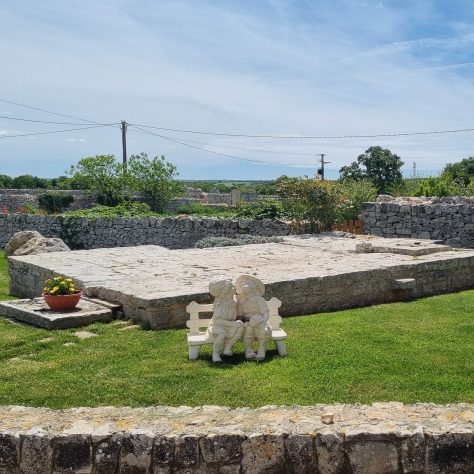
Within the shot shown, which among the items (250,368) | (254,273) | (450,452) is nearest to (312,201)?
(254,273)

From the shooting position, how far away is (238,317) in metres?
7.22

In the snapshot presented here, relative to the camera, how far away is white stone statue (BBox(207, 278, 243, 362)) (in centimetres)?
701

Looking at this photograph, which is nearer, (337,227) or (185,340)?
(185,340)

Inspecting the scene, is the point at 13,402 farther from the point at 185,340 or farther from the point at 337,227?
the point at 337,227

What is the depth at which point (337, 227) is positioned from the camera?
66.3ft

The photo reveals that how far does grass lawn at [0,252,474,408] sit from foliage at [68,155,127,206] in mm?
23908

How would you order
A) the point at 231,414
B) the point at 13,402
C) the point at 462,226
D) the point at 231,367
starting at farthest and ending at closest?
the point at 462,226
the point at 231,367
the point at 13,402
the point at 231,414

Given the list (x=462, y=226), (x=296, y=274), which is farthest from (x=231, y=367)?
(x=462, y=226)

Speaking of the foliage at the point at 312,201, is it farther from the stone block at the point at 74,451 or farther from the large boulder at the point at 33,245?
the stone block at the point at 74,451

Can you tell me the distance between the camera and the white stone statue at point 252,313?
7074 millimetres

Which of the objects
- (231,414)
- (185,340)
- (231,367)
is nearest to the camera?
(231,414)

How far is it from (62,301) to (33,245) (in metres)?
7.52

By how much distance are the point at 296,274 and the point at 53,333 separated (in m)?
4.15

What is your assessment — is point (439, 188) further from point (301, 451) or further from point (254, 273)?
point (301, 451)
